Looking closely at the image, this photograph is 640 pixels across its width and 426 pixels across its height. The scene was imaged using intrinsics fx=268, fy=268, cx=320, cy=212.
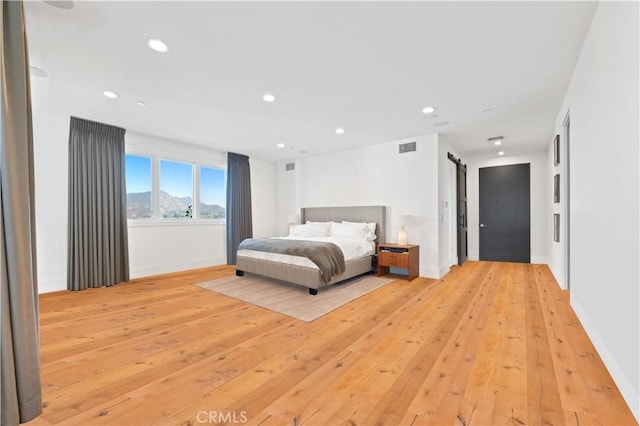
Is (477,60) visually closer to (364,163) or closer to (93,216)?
(364,163)

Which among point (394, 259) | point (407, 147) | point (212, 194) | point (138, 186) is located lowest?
point (394, 259)

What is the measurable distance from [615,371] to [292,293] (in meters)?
3.11

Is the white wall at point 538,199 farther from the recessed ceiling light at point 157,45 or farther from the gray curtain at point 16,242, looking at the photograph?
the gray curtain at point 16,242

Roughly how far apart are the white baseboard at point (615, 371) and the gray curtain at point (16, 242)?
3175 mm

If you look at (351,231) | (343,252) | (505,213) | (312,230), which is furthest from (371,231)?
(505,213)

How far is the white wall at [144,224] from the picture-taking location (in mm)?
3866

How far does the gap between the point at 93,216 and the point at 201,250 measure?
1995 mm

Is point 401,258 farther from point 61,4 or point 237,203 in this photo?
point 61,4

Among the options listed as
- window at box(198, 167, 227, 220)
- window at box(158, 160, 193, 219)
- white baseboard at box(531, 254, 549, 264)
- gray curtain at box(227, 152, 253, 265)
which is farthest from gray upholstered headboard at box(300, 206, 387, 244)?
white baseboard at box(531, 254, 549, 264)

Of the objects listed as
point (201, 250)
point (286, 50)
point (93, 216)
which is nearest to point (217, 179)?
point (201, 250)

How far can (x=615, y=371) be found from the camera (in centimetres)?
171

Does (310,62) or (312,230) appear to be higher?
(310,62)

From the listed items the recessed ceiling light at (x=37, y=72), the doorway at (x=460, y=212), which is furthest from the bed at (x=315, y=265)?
the recessed ceiling light at (x=37, y=72)

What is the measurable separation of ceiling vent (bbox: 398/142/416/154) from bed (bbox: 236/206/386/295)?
115cm
